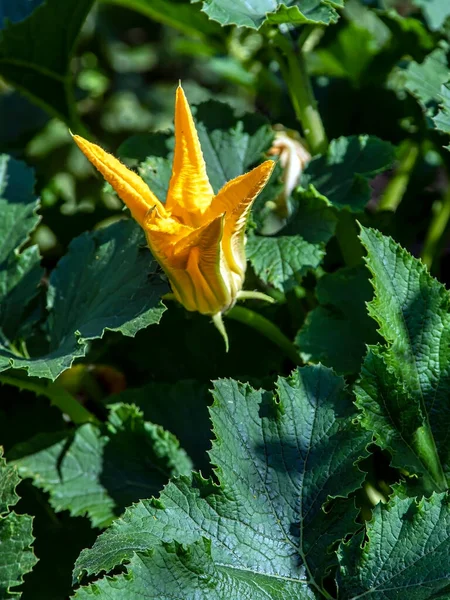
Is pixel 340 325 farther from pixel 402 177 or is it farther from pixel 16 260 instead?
pixel 402 177

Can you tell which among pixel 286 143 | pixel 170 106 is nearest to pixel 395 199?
pixel 286 143

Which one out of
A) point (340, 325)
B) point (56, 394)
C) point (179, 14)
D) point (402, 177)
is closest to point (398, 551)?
point (340, 325)

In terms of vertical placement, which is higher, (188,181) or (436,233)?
(188,181)

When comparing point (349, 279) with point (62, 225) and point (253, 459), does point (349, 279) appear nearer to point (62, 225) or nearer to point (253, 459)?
point (253, 459)

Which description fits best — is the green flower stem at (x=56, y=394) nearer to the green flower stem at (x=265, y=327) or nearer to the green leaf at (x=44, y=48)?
the green flower stem at (x=265, y=327)

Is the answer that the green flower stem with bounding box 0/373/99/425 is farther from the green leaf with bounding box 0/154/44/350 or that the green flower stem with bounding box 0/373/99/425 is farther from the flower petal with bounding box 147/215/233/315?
the flower petal with bounding box 147/215/233/315

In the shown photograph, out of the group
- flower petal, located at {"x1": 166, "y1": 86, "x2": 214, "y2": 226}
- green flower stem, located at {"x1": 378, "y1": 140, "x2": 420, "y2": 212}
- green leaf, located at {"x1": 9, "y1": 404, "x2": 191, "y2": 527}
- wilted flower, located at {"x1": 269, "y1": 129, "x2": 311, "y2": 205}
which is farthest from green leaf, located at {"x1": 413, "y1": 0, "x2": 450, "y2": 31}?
green leaf, located at {"x1": 9, "y1": 404, "x2": 191, "y2": 527}

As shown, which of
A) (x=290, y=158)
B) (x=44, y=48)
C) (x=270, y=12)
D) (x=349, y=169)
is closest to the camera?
(x=270, y=12)
